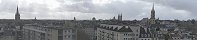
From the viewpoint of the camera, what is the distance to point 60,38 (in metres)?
67.9

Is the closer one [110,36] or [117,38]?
[117,38]

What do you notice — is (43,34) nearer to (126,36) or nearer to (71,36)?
(71,36)

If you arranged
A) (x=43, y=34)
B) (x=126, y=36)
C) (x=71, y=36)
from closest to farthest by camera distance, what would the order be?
(x=126, y=36), (x=71, y=36), (x=43, y=34)

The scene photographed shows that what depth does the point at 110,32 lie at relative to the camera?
235ft

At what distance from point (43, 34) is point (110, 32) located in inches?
629

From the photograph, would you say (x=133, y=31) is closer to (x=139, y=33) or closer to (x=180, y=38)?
(x=139, y=33)

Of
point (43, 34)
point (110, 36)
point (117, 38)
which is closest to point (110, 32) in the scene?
point (110, 36)

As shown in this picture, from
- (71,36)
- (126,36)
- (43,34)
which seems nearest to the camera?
(126,36)

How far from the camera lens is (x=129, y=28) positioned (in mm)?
65875

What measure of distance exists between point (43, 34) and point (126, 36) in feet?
70.9

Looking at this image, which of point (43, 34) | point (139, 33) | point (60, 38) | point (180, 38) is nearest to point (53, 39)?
point (60, 38)

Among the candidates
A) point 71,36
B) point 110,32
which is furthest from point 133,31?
point 71,36

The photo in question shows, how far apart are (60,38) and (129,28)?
12801mm

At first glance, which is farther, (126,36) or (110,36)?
(110,36)
